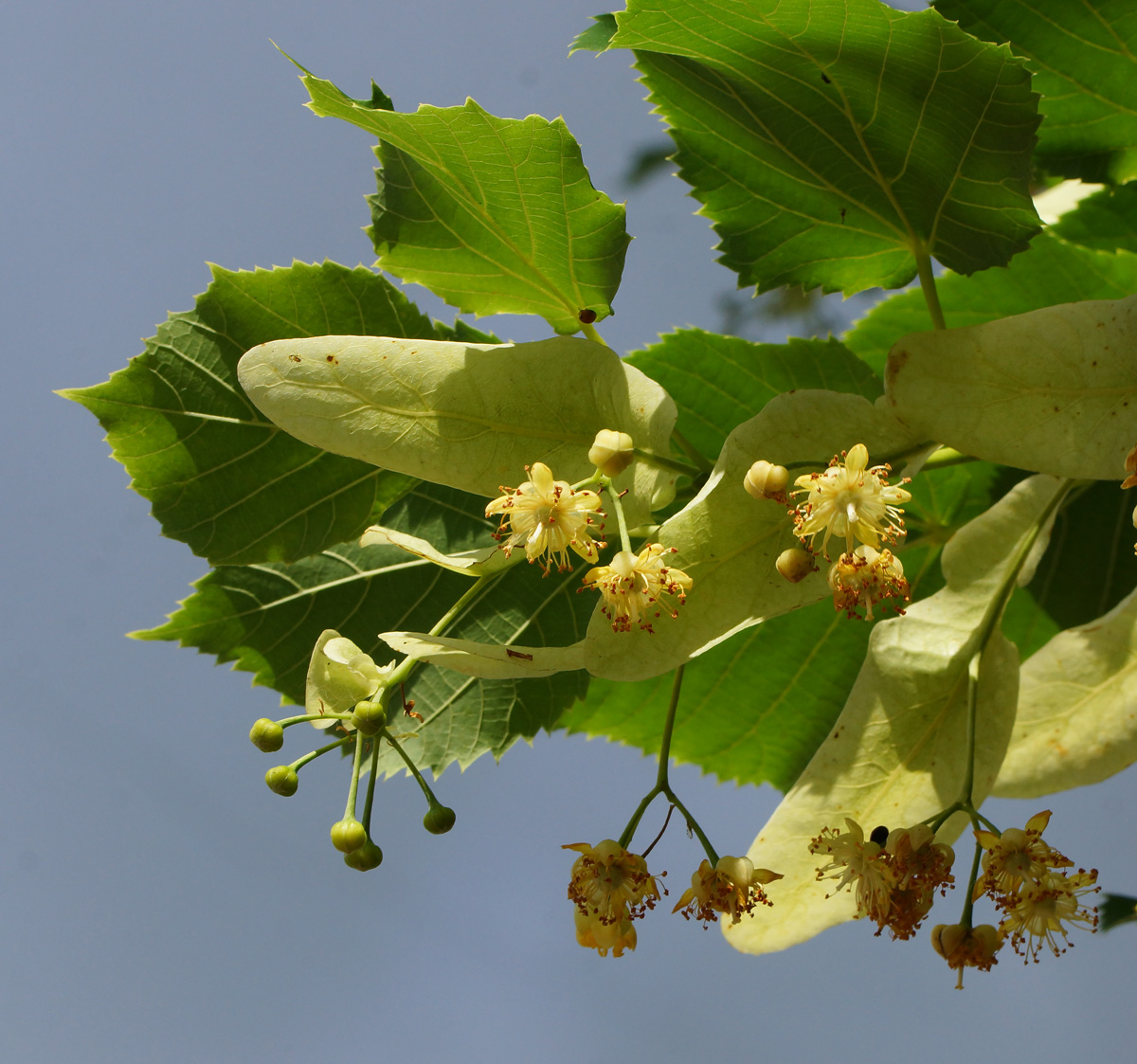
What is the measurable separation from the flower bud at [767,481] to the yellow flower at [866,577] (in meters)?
0.06

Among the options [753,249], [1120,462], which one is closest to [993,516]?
[1120,462]

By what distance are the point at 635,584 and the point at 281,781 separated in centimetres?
26

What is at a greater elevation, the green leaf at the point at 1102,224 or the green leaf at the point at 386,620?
the green leaf at the point at 1102,224

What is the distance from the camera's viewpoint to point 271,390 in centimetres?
65

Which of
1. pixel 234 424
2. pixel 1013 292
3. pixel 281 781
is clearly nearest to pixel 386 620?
pixel 234 424

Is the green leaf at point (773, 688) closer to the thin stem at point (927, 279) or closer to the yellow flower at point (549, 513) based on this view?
the thin stem at point (927, 279)

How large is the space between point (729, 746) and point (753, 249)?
0.57m

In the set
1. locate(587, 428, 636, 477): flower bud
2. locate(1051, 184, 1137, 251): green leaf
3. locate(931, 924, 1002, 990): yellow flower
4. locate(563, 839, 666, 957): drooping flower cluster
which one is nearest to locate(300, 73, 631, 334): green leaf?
locate(587, 428, 636, 477): flower bud

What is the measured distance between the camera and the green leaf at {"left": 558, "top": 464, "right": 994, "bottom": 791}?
110 cm

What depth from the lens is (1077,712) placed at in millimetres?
874

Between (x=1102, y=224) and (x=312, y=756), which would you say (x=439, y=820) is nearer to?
(x=312, y=756)

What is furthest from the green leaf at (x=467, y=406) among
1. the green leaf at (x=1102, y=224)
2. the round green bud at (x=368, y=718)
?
the green leaf at (x=1102, y=224)

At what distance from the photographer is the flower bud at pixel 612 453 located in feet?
2.06

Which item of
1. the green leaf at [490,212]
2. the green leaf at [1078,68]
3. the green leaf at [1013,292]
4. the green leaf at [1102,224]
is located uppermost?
the green leaf at [1102,224]
